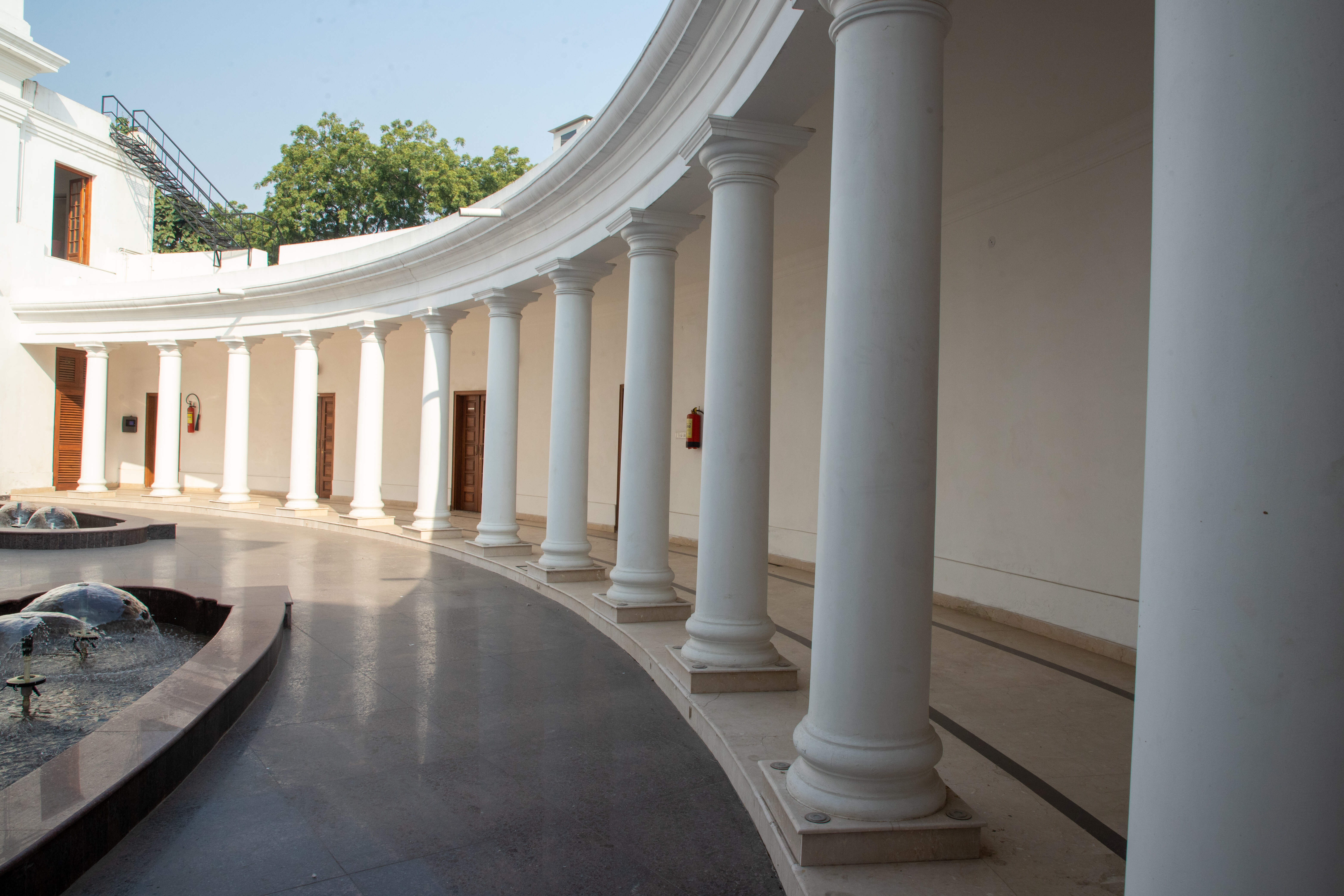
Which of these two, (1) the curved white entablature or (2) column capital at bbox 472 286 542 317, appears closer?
(1) the curved white entablature

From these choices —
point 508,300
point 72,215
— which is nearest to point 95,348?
point 72,215

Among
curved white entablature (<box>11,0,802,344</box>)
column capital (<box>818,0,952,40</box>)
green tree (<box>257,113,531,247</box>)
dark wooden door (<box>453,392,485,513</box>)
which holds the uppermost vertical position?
green tree (<box>257,113,531,247</box>)

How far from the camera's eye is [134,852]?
14.3 ft

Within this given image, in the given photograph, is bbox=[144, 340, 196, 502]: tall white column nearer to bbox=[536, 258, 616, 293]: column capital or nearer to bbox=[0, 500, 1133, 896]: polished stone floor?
bbox=[536, 258, 616, 293]: column capital

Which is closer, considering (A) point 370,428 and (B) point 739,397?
(B) point 739,397

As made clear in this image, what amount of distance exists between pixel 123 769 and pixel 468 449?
65.2 ft

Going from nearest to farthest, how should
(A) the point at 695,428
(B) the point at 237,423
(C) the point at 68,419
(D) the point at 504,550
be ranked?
1. (D) the point at 504,550
2. (A) the point at 695,428
3. (B) the point at 237,423
4. (C) the point at 68,419

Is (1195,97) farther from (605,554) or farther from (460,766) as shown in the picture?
(605,554)

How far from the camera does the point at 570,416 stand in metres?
11.9

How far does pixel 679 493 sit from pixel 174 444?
646 inches

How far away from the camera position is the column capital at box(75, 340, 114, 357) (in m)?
25.9

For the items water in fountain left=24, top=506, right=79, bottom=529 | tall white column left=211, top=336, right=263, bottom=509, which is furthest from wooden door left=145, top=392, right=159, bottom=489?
water in fountain left=24, top=506, right=79, bottom=529

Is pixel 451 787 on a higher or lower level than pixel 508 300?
lower

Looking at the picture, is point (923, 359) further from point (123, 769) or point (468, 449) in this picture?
point (468, 449)
